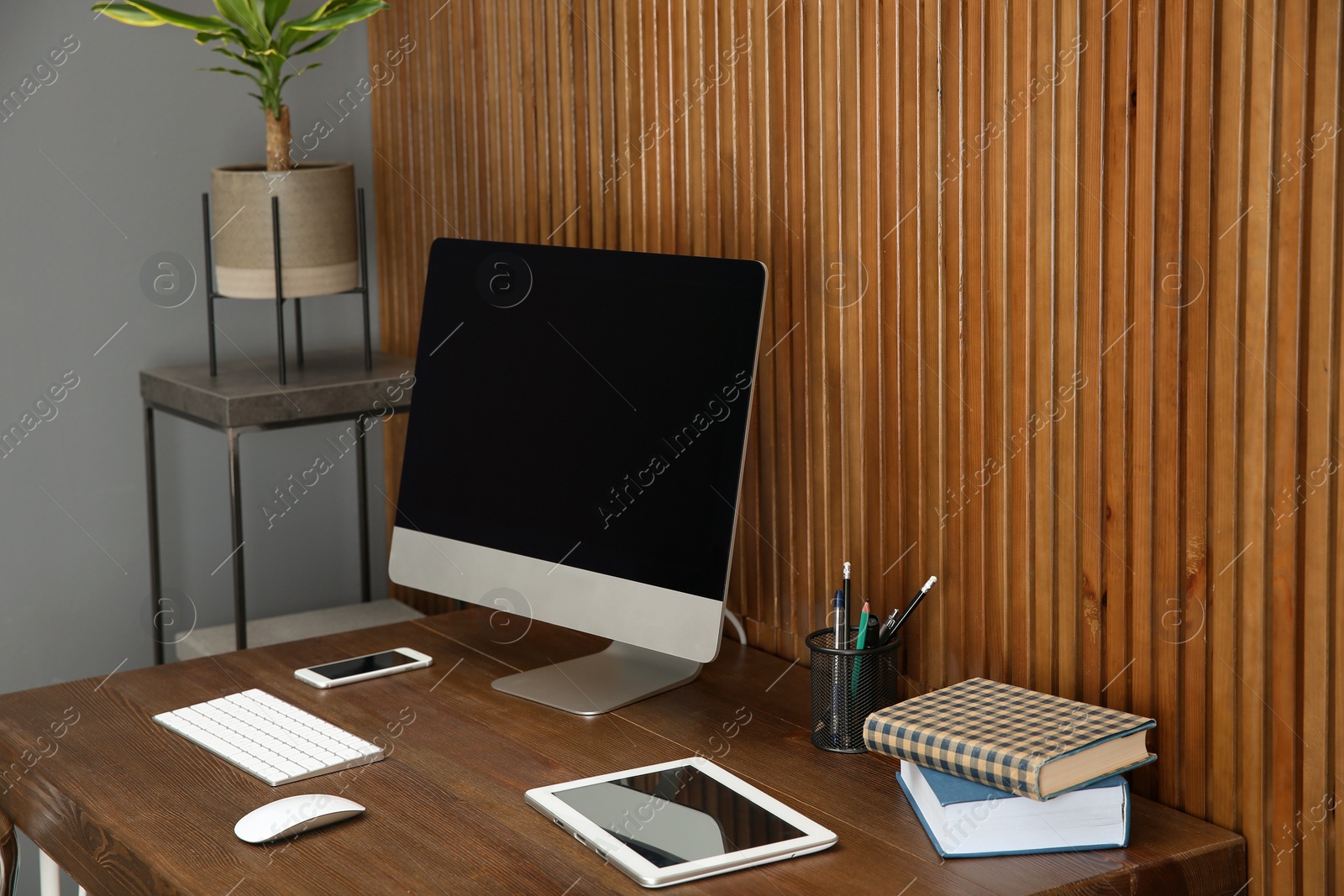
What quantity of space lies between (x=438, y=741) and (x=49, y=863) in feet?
1.79

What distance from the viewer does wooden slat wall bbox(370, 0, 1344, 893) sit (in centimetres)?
108

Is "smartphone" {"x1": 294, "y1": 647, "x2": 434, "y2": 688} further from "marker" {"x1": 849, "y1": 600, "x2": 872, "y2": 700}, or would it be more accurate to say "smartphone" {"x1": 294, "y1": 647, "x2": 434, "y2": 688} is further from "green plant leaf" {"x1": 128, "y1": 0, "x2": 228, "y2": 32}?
"green plant leaf" {"x1": 128, "y1": 0, "x2": 228, "y2": 32}

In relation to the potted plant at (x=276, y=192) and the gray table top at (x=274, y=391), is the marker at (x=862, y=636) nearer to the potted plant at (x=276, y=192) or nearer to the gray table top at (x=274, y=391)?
the gray table top at (x=274, y=391)

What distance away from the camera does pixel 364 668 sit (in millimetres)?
1666

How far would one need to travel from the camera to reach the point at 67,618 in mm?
2328

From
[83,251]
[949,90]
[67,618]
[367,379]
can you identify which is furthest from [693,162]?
[67,618]

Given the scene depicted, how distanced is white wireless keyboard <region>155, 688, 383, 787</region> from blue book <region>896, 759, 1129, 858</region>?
62cm

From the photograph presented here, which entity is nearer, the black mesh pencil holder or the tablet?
the tablet

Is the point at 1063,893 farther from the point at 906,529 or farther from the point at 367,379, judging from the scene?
the point at 367,379

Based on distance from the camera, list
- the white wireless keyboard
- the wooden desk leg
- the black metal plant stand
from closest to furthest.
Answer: the white wireless keyboard < the wooden desk leg < the black metal plant stand

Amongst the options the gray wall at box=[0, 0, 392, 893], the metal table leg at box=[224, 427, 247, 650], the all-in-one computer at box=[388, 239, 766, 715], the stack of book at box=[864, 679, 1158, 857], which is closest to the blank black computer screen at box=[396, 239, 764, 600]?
the all-in-one computer at box=[388, 239, 766, 715]

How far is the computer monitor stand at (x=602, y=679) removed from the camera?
5.00 feet

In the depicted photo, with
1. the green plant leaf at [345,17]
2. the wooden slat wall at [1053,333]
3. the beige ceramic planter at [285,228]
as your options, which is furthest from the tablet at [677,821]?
the green plant leaf at [345,17]

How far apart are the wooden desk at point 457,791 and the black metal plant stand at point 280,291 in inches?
25.5
